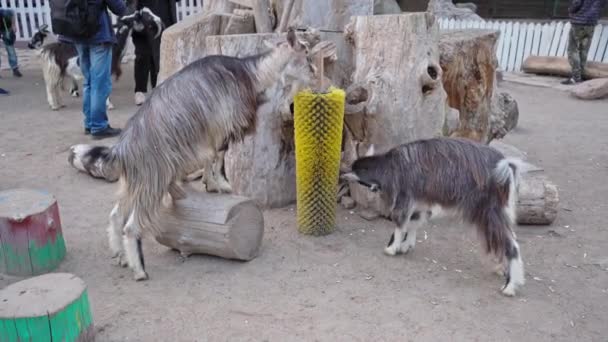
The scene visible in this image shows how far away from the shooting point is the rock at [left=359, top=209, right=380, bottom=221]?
4.27 meters

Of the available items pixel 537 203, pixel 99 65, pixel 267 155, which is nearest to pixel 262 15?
pixel 267 155

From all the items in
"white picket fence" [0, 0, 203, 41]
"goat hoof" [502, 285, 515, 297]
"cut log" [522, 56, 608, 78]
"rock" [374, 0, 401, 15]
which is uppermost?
"rock" [374, 0, 401, 15]

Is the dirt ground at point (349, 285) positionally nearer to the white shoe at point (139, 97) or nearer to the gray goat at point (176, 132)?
the gray goat at point (176, 132)

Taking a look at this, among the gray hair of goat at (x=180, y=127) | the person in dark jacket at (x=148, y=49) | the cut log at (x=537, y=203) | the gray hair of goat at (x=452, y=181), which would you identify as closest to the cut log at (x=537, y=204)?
the cut log at (x=537, y=203)

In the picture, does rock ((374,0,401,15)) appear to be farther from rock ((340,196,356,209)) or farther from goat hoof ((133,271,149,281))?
goat hoof ((133,271,149,281))

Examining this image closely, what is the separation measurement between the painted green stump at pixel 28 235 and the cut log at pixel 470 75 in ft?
11.0

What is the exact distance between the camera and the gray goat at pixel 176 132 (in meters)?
3.11

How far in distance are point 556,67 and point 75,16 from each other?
8.73 meters

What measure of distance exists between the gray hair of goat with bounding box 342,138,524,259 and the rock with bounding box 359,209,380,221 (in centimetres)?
74

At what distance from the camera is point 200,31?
4734 mm

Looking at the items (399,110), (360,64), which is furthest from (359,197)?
(360,64)

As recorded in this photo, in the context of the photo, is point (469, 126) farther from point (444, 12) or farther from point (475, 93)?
point (444, 12)

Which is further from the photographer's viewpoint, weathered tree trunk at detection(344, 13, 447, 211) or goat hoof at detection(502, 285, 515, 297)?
weathered tree trunk at detection(344, 13, 447, 211)

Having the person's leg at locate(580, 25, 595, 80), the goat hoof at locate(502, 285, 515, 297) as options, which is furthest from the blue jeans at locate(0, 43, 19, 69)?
the person's leg at locate(580, 25, 595, 80)
